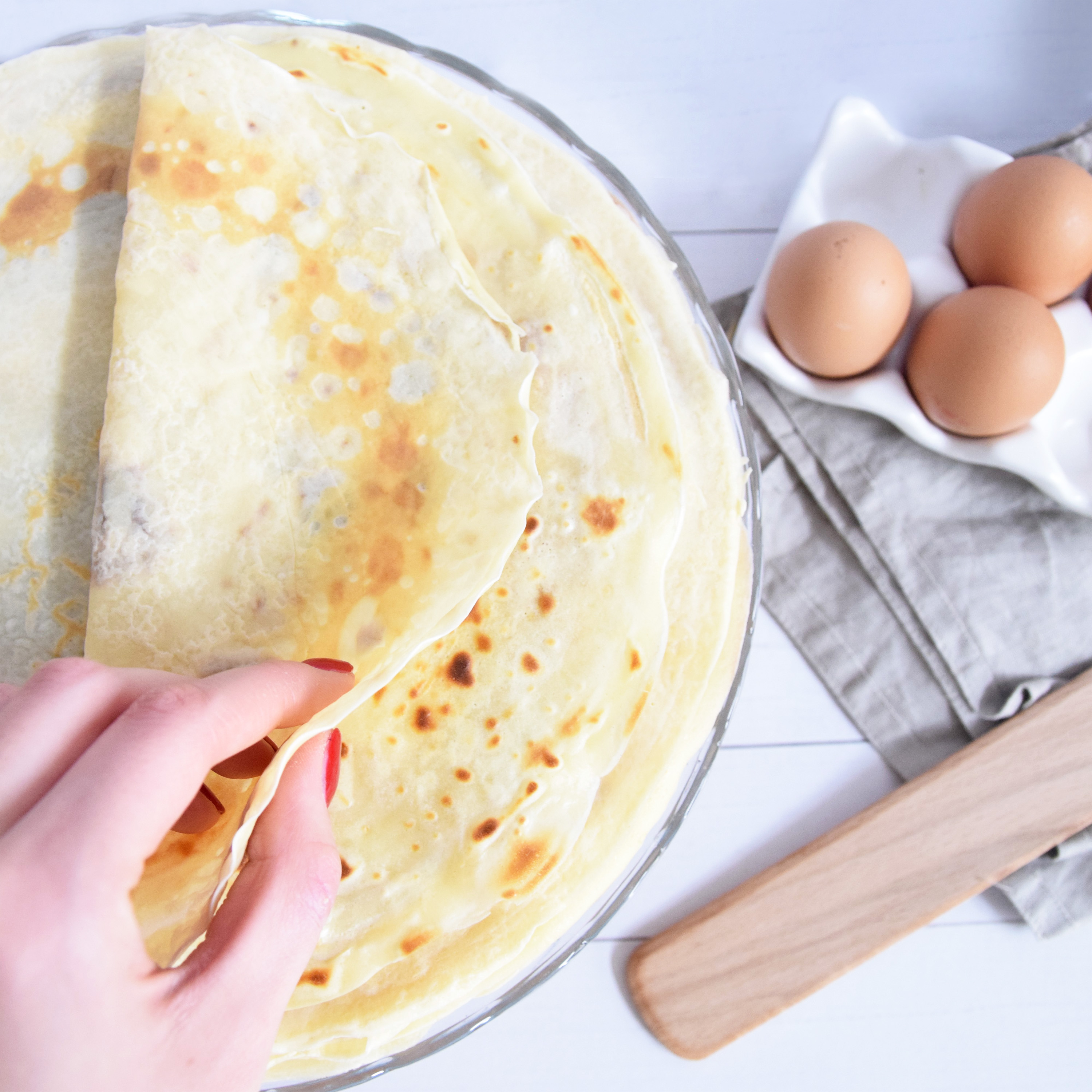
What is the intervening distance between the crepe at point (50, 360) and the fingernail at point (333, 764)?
8.9 inches

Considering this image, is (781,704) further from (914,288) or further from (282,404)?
(282,404)

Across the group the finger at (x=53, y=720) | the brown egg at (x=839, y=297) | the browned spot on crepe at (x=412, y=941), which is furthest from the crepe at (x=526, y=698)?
the finger at (x=53, y=720)

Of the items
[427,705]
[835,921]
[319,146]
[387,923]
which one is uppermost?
[319,146]

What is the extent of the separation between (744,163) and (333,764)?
754 millimetres

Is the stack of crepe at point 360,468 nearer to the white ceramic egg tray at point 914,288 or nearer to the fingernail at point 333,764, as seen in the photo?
the fingernail at point 333,764

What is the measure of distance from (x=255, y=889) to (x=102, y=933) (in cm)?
10

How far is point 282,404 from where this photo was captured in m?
0.67

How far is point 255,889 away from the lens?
0.53 metres

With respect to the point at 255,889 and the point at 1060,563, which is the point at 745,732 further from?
the point at 255,889

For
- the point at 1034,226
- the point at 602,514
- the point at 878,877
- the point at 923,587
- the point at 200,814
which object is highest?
the point at 1034,226

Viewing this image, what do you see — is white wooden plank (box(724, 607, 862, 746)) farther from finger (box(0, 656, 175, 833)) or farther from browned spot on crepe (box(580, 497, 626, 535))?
finger (box(0, 656, 175, 833))

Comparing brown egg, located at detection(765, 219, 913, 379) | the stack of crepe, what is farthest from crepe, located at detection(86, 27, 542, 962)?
brown egg, located at detection(765, 219, 913, 379)

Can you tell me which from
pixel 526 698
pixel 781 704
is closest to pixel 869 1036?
pixel 781 704

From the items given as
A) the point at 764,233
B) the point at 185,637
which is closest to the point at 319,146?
the point at 185,637
